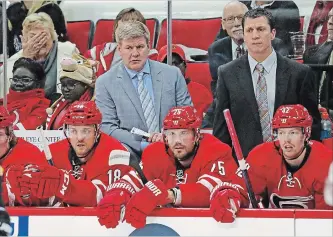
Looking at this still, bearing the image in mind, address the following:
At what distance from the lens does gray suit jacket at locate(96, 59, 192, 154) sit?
4586 mm

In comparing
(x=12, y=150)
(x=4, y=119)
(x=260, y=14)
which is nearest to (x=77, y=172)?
(x=12, y=150)

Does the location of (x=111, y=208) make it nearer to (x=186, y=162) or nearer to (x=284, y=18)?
(x=186, y=162)

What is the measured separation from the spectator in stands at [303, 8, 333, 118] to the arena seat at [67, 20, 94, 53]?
121 centimetres

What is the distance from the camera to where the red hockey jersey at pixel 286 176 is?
4051 mm

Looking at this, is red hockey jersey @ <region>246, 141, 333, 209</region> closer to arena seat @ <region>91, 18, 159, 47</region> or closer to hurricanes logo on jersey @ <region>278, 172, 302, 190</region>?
hurricanes logo on jersey @ <region>278, 172, 302, 190</region>

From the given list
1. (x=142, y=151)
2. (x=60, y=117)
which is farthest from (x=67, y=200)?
(x=60, y=117)

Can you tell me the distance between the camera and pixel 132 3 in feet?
16.7

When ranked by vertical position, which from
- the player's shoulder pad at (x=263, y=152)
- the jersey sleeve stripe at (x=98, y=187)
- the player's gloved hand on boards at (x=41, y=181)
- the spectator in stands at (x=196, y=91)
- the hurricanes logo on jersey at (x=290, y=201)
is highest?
the spectator in stands at (x=196, y=91)

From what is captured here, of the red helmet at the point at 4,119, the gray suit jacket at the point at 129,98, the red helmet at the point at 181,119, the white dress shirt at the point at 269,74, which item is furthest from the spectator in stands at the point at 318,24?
the red helmet at the point at 4,119

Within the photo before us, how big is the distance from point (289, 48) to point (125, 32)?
87 cm

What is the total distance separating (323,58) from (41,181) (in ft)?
5.57

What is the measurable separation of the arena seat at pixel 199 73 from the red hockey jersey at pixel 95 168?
72 cm

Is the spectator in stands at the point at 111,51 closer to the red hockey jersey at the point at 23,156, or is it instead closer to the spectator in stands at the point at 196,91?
the spectator in stands at the point at 196,91

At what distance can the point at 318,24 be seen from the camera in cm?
484
